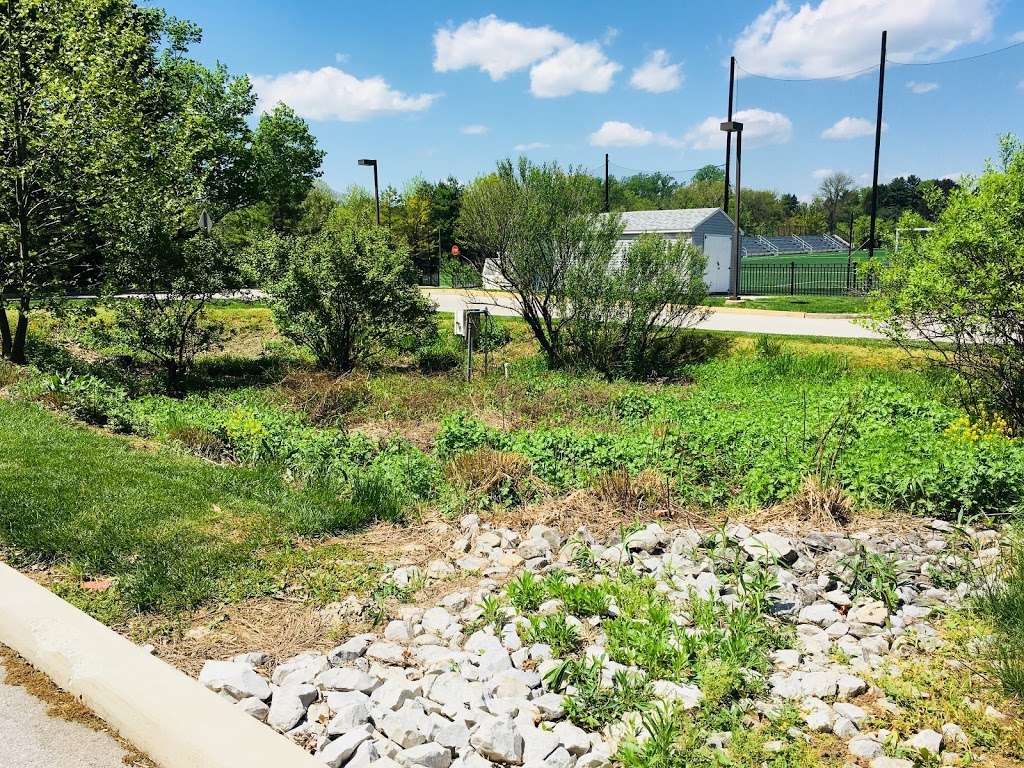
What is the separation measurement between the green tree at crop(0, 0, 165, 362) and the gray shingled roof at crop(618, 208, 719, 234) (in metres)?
19.4

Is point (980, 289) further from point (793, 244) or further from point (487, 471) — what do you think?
point (793, 244)

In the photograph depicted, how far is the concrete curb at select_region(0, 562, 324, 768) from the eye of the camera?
3.04 meters

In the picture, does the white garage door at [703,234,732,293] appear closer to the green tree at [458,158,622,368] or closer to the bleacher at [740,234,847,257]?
the green tree at [458,158,622,368]

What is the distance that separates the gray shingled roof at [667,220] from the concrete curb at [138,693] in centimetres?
2635

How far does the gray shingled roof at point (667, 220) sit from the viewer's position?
29.2m

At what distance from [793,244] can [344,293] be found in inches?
2545

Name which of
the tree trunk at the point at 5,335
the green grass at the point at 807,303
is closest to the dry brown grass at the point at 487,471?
the tree trunk at the point at 5,335

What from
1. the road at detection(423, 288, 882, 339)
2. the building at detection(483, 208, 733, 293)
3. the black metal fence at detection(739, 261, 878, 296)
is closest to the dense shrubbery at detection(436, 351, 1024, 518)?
the road at detection(423, 288, 882, 339)

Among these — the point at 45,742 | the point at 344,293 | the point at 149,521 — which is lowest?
the point at 45,742

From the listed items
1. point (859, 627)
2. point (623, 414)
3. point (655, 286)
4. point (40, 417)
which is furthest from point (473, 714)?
point (655, 286)

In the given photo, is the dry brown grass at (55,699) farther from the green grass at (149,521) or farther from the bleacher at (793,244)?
the bleacher at (793,244)

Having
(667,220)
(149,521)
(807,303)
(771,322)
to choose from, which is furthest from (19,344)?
(667,220)

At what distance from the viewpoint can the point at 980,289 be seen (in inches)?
324

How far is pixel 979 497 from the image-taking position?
5645 millimetres
